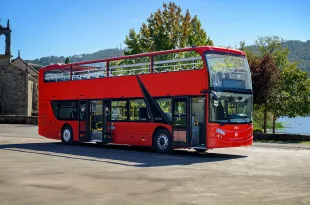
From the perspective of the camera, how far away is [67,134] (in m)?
23.7

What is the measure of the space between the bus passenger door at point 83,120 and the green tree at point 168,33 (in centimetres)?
2748

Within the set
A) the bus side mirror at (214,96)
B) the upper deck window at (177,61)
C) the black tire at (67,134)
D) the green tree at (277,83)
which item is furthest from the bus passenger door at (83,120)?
the green tree at (277,83)

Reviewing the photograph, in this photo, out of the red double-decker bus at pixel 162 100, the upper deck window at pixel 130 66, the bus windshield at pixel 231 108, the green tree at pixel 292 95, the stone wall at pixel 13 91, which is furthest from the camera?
the stone wall at pixel 13 91

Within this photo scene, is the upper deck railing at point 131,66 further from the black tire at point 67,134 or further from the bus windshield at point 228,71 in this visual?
the black tire at point 67,134

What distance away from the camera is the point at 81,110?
22672mm

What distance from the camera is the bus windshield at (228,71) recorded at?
54.5ft

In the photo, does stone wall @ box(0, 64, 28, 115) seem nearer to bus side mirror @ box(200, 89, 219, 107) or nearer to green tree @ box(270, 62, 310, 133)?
green tree @ box(270, 62, 310, 133)

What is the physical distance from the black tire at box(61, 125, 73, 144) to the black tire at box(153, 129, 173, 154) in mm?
6262

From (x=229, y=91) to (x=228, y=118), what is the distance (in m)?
0.98

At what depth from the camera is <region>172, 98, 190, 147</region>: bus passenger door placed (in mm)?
17375

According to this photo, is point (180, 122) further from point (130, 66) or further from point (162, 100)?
point (130, 66)

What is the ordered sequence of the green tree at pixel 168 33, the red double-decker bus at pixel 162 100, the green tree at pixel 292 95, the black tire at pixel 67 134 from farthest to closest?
the green tree at pixel 168 33 < the green tree at pixel 292 95 < the black tire at pixel 67 134 < the red double-decker bus at pixel 162 100

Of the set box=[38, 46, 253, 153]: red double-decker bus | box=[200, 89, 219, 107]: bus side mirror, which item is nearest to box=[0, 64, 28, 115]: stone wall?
box=[38, 46, 253, 153]: red double-decker bus

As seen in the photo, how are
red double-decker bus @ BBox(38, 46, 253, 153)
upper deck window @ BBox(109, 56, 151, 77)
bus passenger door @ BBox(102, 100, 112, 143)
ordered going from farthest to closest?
bus passenger door @ BBox(102, 100, 112, 143), upper deck window @ BBox(109, 56, 151, 77), red double-decker bus @ BBox(38, 46, 253, 153)
